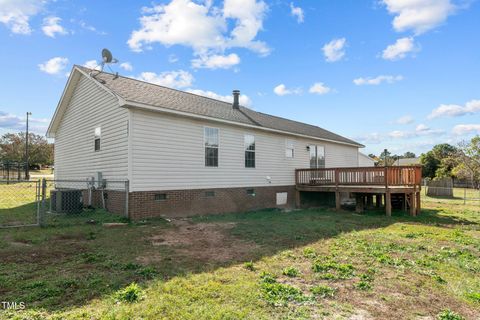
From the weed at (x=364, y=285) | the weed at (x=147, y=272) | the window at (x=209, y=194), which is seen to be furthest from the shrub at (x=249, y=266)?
the window at (x=209, y=194)

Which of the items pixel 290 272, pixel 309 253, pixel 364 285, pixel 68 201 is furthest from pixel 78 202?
pixel 364 285

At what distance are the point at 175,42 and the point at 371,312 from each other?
559 inches

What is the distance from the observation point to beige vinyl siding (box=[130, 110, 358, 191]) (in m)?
8.88

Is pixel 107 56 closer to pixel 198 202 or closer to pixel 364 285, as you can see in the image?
pixel 198 202

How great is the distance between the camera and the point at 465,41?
10.7m

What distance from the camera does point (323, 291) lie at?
140 inches

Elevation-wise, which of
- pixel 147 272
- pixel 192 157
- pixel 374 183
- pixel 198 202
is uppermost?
pixel 192 157

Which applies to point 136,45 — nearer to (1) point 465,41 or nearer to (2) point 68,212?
(2) point 68,212

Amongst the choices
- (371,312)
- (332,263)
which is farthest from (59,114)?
(371,312)

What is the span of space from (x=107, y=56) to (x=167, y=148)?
4874mm

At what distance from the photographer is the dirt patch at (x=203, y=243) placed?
17.0 feet

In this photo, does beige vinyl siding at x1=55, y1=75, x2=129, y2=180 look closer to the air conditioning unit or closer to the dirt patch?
the air conditioning unit

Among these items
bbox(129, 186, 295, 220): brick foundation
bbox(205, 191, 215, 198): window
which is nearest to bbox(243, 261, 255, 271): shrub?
bbox(129, 186, 295, 220): brick foundation

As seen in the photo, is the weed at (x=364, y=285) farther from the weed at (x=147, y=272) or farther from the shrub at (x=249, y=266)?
the weed at (x=147, y=272)
